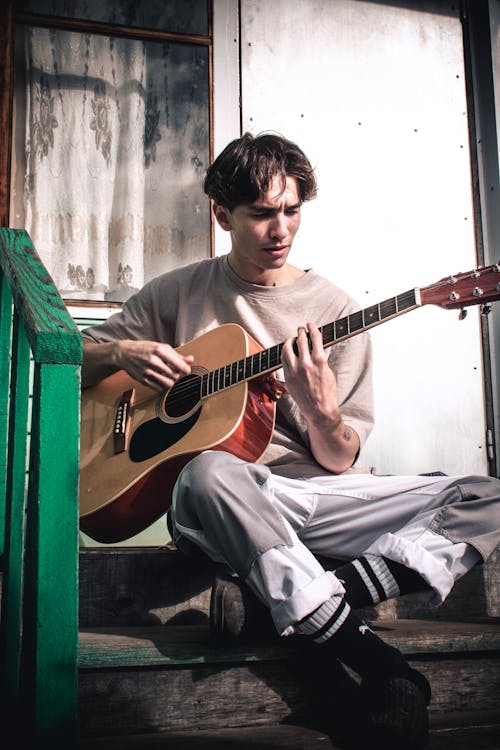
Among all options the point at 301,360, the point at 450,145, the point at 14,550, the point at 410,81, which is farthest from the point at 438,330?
the point at 14,550

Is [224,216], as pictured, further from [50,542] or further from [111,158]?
[50,542]

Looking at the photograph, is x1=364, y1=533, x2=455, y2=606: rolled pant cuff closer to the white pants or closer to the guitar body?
the white pants

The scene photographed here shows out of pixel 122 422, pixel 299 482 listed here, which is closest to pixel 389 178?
pixel 122 422

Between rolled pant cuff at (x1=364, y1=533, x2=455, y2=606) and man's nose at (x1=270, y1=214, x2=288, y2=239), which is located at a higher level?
man's nose at (x1=270, y1=214, x2=288, y2=239)

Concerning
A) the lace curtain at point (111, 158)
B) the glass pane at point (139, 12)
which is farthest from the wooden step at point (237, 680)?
the glass pane at point (139, 12)

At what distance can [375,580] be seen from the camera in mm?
1723

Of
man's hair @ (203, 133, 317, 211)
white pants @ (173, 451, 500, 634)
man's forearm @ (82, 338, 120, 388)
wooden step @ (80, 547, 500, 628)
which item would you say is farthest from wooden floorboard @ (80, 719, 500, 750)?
man's hair @ (203, 133, 317, 211)

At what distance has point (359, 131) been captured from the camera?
3646 mm

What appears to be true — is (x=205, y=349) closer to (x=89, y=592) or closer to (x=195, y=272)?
(x=195, y=272)

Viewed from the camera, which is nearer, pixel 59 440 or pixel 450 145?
pixel 59 440

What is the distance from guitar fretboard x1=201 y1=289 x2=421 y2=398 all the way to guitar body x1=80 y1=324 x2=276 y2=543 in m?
0.03

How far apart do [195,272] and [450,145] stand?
5.74 feet

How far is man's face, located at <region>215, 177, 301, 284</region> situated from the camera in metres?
2.39

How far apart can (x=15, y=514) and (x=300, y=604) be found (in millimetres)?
708
